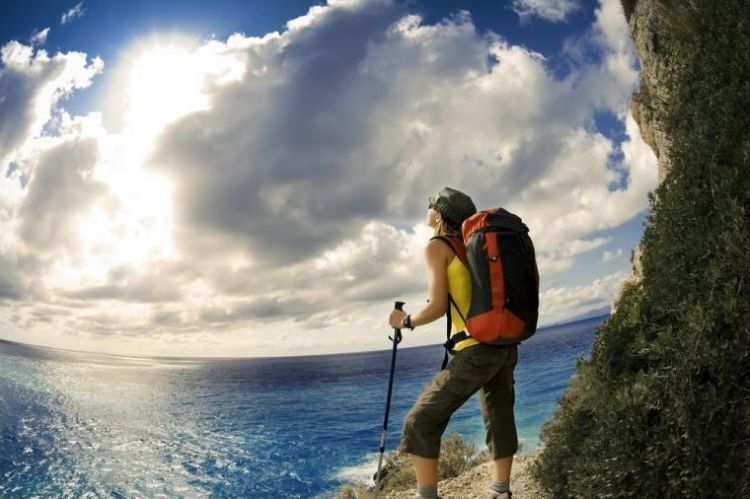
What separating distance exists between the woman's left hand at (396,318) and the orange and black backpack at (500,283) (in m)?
0.73

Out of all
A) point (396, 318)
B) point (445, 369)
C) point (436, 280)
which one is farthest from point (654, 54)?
point (445, 369)

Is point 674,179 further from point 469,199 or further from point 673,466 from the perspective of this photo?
point 673,466

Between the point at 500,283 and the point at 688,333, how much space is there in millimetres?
1340

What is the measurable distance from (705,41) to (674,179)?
1420mm

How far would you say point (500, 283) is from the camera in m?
3.88

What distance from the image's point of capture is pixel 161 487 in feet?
93.9

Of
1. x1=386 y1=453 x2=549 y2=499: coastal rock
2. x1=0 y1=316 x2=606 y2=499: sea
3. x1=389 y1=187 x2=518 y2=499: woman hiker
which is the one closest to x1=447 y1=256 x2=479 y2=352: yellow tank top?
x1=389 y1=187 x2=518 y2=499: woman hiker

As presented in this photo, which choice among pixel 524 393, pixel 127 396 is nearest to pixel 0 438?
pixel 127 396

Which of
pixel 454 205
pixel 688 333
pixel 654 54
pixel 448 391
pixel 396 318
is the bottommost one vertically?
pixel 448 391

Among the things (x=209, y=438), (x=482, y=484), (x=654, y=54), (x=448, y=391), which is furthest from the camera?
(x=209, y=438)

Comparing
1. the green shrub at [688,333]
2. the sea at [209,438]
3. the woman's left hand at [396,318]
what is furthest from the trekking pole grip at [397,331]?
the sea at [209,438]

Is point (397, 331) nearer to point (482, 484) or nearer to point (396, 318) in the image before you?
point (396, 318)

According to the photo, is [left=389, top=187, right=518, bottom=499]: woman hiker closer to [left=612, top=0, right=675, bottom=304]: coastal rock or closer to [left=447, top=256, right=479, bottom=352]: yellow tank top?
[left=447, top=256, right=479, bottom=352]: yellow tank top

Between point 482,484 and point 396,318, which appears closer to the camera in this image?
point 396,318
